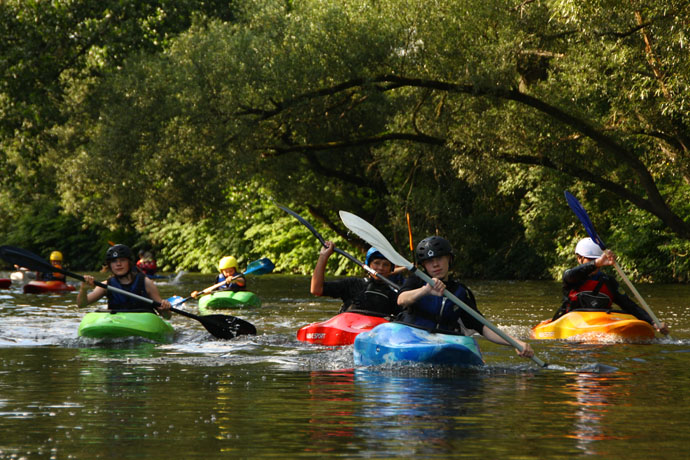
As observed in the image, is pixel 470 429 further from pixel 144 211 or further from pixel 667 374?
pixel 144 211

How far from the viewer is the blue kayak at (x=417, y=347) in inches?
295

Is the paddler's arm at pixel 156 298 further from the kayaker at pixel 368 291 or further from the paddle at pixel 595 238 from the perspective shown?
the paddle at pixel 595 238

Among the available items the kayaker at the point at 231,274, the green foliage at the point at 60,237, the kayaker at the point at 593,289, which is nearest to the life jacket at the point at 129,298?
the kayaker at the point at 593,289

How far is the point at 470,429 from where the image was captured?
5402 millimetres

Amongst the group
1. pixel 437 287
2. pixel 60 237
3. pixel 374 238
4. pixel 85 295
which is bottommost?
pixel 437 287

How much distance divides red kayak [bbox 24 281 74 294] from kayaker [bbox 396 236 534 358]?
14.8 m

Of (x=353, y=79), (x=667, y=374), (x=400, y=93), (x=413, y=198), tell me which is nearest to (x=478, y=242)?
(x=413, y=198)

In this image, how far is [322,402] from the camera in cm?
642

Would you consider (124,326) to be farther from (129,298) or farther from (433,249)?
(433,249)

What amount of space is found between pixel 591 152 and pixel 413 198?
20.0ft

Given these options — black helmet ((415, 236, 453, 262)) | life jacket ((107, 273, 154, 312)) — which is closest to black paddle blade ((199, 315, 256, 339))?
life jacket ((107, 273, 154, 312))

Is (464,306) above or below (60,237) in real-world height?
below

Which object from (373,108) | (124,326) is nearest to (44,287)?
(373,108)

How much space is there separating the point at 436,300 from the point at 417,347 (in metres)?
0.48
